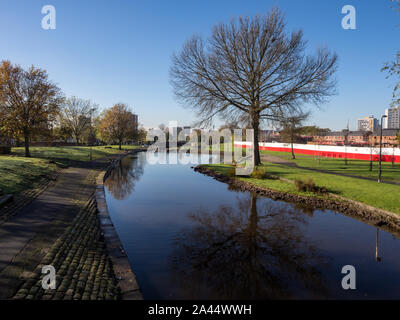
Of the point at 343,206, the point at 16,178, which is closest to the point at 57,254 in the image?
the point at 16,178

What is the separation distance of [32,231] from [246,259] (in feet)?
21.4

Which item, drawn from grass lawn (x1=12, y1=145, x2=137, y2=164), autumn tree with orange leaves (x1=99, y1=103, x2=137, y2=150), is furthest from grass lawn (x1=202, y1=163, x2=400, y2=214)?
autumn tree with orange leaves (x1=99, y1=103, x2=137, y2=150)

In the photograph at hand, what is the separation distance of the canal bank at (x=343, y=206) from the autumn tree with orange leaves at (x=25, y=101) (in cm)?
2137

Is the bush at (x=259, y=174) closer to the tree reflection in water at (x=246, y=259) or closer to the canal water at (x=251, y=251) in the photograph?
the canal water at (x=251, y=251)

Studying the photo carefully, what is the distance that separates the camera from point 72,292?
481 centimetres

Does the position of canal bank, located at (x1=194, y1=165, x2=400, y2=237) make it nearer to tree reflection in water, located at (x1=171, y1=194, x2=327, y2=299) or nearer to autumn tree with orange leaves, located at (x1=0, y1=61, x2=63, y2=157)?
tree reflection in water, located at (x1=171, y1=194, x2=327, y2=299)

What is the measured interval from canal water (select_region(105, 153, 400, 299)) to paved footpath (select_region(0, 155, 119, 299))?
2033 millimetres

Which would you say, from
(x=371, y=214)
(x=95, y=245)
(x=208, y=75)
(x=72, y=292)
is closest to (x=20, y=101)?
(x=208, y=75)

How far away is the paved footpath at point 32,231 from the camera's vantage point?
16.7 ft

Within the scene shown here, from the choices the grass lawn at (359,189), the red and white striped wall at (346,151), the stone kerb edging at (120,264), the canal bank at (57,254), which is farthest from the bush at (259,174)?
the red and white striped wall at (346,151)

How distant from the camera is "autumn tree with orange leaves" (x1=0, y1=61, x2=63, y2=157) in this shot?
2381cm
